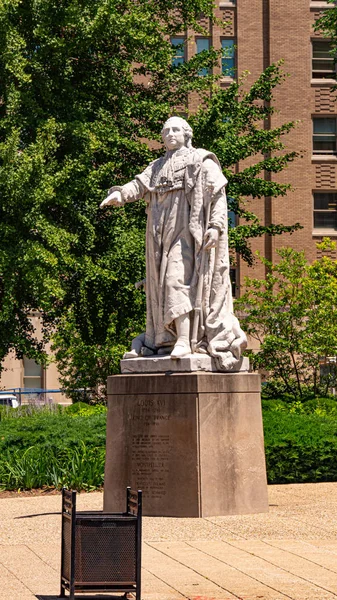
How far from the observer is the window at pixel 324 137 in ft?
172

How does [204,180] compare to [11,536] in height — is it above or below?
above

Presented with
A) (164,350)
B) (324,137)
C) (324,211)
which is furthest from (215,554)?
(324,137)

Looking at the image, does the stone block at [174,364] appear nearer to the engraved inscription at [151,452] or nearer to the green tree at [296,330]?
the engraved inscription at [151,452]

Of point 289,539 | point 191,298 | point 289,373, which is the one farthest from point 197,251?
point 289,373

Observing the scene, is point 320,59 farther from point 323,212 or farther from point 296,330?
point 296,330

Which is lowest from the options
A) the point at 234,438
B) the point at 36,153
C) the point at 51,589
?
the point at 51,589

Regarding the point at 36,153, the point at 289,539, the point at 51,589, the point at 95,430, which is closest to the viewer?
the point at 51,589

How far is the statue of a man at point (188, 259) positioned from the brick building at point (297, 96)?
38.4 meters

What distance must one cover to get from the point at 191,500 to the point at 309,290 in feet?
68.7

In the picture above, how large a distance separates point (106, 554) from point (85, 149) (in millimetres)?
19775

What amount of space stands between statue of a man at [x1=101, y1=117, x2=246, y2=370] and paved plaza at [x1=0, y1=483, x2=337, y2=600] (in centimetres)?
194

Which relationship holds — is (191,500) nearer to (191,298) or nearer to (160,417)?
(160,417)

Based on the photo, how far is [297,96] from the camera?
5212 centimetres

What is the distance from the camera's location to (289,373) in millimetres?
31922
